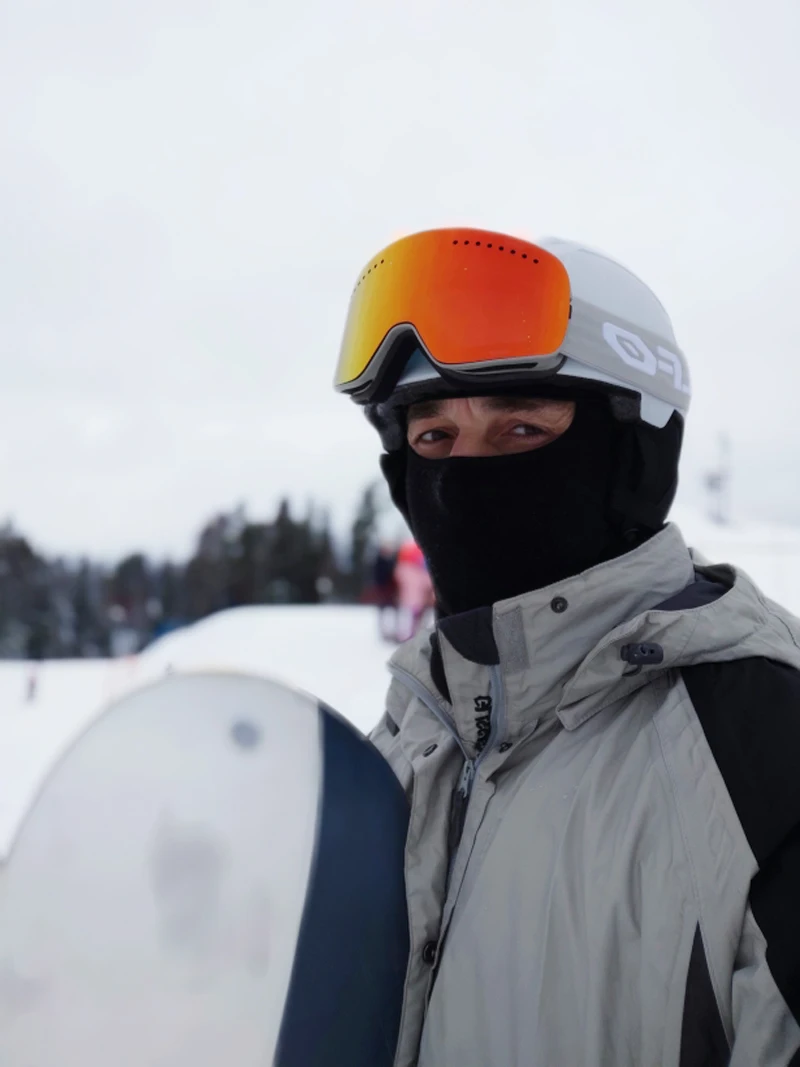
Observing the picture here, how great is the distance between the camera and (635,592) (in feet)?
4.53

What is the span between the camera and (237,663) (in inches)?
300

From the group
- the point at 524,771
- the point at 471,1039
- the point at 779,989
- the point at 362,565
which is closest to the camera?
the point at 779,989

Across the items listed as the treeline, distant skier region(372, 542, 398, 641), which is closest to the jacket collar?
distant skier region(372, 542, 398, 641)

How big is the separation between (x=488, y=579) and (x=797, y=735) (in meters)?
0.66

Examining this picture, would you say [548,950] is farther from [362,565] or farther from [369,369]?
[362,565]

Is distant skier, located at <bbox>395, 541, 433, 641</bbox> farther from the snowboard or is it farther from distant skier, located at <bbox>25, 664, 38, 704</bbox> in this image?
the snowboard

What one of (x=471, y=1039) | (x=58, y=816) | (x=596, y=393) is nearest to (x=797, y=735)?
(x=471, y=1039)

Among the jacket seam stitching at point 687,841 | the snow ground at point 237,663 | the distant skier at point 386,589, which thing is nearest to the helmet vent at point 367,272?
the jacket seam stitching at point 687,841

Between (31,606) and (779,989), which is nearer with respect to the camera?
(779,989)

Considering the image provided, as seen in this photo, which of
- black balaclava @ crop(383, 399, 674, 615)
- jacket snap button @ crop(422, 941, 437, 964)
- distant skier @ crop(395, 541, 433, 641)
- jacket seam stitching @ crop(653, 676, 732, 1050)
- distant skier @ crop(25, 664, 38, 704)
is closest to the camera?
jacket seam stitching @ crop(653, 676, 732, 1050)

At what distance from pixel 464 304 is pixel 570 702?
0.84 meters

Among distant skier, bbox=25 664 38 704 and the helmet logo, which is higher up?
the helmet logo

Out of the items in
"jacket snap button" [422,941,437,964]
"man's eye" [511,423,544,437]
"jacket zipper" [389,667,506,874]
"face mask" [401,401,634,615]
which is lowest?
"jacket snap button" [422,941,437,964]

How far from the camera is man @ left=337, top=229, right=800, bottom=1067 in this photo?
3.36 ft
